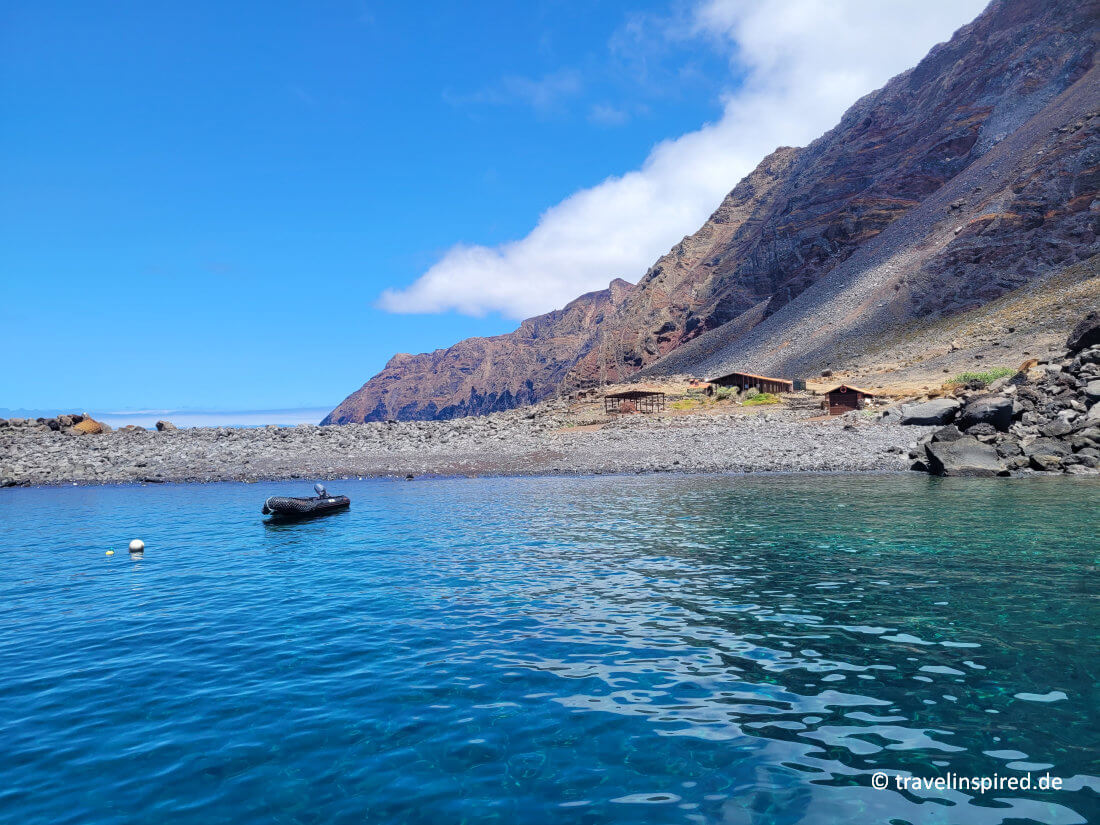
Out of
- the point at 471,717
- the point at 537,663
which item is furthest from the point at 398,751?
the point at 537,663

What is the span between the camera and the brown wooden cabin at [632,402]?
71.6 metres

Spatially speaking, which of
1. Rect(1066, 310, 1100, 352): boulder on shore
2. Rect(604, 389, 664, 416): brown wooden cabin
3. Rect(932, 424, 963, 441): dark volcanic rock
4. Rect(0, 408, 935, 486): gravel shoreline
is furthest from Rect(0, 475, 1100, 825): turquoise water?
Rect(604, 389, 664, 416): brown wooden cabin

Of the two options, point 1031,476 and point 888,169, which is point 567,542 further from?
point 888,169

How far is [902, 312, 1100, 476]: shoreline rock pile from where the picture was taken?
1246 inches

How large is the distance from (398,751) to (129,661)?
6522 mm

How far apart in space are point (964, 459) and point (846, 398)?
30.2 m

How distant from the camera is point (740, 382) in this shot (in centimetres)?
8244

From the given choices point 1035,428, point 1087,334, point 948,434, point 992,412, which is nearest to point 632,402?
point 948,434

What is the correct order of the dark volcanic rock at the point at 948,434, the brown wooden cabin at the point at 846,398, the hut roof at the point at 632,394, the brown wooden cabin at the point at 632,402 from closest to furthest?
the dark volcanic rock at the point at 948,434
the brown wooden cabin at the point at 846,398
the hut roof at the point at 632,394
the brown wooden cabin at the point at 632,402

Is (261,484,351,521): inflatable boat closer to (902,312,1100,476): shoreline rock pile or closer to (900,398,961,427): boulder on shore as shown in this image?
(902,312,1100,476): shoreline rock pile

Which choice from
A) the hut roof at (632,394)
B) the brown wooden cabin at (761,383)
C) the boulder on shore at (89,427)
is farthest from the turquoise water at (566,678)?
the brown wooden cabin at (761,383)

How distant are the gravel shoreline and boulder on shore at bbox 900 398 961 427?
1.92 metres

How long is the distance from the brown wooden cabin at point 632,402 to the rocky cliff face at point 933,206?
4811 centimetres

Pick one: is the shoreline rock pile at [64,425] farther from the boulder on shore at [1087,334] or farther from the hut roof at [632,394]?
the boulder on shore at [1087,334]
